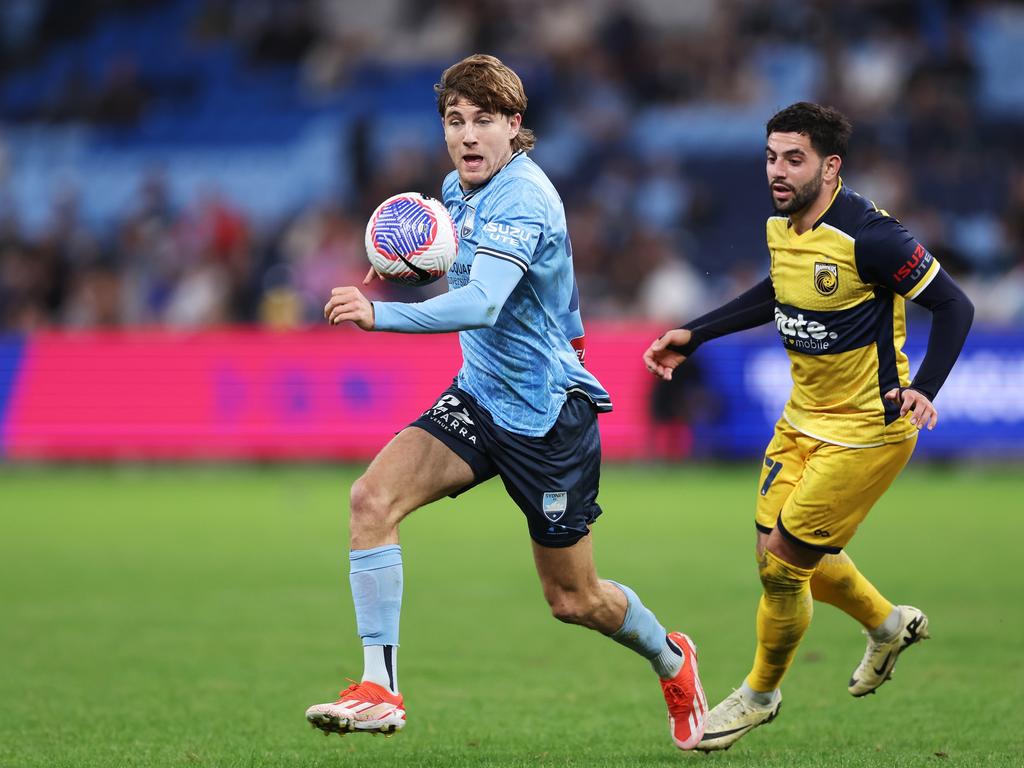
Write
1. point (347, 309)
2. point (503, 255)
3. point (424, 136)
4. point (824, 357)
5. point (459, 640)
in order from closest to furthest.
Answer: point (347, 309) → point (503, 255) → point (824, 357) → point (459, 640) → point (424, 136)

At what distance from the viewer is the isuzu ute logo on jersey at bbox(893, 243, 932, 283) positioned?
635 centimetres

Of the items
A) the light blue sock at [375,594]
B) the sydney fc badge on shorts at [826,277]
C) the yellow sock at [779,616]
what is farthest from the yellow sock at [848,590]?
the light blue sock at [375,594]

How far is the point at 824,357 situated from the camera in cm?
665

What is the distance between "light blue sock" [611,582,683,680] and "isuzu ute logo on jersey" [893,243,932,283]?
1667mm

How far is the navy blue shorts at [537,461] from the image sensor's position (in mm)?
6332

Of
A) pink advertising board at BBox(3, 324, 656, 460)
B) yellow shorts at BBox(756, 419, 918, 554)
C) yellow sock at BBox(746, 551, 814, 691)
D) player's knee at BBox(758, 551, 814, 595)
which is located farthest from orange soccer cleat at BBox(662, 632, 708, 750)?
pink advertising board at BBox(3, 324, 656, 460)

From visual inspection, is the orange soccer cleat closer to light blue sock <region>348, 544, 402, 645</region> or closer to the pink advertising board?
light blue sock <region>348, 544, 402, 645</region>

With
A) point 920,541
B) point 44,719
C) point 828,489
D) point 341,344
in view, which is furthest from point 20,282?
point 828,489

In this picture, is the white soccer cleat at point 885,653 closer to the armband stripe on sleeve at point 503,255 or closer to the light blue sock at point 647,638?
the light blue sock at point 647,638

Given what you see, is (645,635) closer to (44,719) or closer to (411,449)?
(411,449)

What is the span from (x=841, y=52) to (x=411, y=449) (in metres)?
18.5

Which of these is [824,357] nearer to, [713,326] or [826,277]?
[826,277]

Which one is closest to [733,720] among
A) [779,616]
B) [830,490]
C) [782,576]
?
[779,616]

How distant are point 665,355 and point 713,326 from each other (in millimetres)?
247
